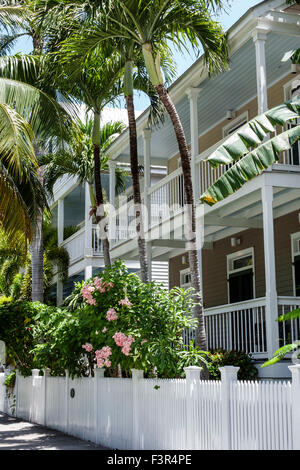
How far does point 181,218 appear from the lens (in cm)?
1432

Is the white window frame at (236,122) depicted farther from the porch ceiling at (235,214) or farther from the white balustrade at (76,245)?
the white balustrade at (76,245)

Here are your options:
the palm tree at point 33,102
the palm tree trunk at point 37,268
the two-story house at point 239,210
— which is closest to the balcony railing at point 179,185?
the two-story house at point 239,210

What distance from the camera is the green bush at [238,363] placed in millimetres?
11148

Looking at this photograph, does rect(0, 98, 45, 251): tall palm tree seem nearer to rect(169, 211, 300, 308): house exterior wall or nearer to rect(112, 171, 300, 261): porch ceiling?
rect(112, 171, 300, 261): porch ceiling

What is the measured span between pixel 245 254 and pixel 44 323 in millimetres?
6199

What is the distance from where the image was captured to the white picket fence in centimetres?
636

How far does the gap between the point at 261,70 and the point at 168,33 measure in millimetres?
1786

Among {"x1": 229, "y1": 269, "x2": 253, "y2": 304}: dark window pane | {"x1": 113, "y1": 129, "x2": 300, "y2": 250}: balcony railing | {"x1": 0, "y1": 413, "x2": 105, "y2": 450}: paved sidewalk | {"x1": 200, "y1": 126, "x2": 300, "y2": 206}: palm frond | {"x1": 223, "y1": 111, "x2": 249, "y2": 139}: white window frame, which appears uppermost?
{"x1": 223, "y1": 111, "x2": 249, "y2": 139}: white window frame

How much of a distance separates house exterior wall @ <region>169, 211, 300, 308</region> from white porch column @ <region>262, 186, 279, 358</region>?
3.64 m

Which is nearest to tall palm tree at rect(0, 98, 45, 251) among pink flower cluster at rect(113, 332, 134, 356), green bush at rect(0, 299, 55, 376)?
green bush at rect(0, 299, 55, 376)

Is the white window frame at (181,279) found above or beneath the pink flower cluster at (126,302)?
above

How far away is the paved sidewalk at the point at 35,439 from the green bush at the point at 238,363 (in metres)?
2.59

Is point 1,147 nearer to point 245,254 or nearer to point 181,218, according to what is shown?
point 181,218
